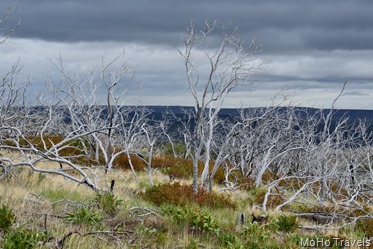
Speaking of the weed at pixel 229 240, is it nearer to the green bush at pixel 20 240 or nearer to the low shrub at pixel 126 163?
the green bush at pixel 20 240

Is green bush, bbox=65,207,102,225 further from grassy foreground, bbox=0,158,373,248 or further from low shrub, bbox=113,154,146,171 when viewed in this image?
low shrub, bbox=113,154,146,171

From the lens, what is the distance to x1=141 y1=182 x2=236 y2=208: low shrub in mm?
9250

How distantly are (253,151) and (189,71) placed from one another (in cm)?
712

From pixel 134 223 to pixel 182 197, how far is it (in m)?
2.50

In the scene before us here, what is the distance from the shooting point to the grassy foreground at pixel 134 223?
213 inches

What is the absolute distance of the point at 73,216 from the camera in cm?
630

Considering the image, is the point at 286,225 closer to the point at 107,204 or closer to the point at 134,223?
the point at 134,223

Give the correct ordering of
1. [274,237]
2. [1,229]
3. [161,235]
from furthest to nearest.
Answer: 1. [274,237]
2. [161,235]
3. [1,229]

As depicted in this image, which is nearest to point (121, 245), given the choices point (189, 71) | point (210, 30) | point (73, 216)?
point (73, 216)

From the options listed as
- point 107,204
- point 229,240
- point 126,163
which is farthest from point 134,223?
point 126,163

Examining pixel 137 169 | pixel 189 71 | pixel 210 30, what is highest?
pixel 210 30

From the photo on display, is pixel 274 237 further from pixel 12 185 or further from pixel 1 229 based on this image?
pixel 12 185

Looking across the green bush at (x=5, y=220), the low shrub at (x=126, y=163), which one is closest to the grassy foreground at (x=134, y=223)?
the green bush at (x=5, y=220)

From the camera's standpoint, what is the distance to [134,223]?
696cm
